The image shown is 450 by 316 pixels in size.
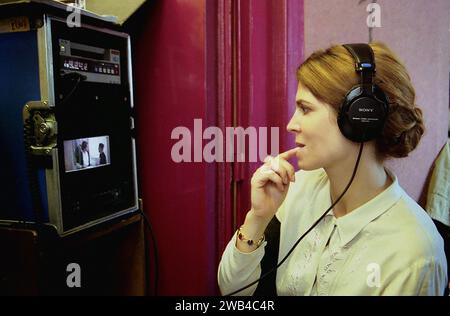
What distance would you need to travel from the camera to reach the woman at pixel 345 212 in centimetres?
75

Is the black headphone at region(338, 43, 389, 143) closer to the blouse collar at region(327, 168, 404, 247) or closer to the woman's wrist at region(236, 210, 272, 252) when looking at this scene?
the blouse collar at region(327, 168, 404, 247)

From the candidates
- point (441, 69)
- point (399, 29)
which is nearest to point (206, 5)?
point (399, 29)

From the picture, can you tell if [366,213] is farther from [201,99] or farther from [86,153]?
[86,153]

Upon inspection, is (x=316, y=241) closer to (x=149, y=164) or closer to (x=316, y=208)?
(x=316, y=208)

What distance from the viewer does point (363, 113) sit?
0.77m

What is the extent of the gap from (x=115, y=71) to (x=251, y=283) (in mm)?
685

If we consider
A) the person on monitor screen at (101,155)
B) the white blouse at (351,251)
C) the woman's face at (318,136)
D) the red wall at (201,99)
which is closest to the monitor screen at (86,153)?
the person on monitor screen at (101,155)

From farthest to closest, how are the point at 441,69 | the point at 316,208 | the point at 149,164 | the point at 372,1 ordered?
the point at 441,69, the point at 372,1, the point at 149,164, the point at 316,208

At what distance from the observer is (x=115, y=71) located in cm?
112

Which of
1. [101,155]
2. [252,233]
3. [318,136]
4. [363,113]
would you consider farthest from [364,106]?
[101,155]

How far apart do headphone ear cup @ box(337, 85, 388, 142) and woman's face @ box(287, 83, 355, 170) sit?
0.04 meters

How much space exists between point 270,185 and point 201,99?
404 mm
